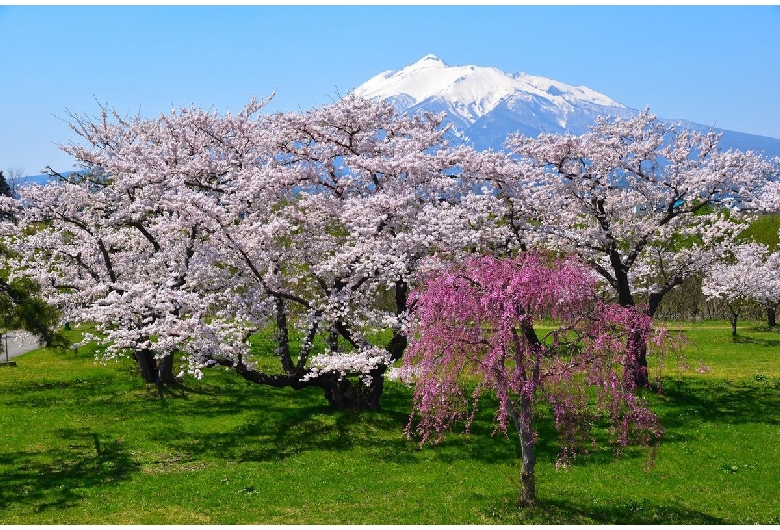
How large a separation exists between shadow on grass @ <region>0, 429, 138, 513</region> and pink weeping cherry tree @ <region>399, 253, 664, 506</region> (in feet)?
28.3

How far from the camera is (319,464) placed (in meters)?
18.8

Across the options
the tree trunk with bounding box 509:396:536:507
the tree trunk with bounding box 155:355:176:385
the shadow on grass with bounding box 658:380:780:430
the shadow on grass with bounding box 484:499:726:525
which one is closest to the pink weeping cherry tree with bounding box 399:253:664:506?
the tree trunk with bounding box 509:396:536:507

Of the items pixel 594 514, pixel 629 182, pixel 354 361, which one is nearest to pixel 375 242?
pixel 354 361

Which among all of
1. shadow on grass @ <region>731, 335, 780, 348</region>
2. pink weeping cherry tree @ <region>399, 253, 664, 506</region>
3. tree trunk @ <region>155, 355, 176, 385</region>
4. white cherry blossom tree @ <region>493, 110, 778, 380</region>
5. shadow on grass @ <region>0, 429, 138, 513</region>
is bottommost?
shadow on grass @ <region>0, 429, 138, 513</region>

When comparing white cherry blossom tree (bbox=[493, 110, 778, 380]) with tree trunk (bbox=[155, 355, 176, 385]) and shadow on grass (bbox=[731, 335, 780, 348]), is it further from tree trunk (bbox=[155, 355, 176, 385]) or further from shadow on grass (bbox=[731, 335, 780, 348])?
shadow on grass (bbox=[731, 335, 780, 348])

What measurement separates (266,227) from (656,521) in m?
13.9

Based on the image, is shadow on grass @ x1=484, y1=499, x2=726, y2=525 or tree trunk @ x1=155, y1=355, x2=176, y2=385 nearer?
shadow on grass @ x1=484, y1=499, x2=726, y2=525

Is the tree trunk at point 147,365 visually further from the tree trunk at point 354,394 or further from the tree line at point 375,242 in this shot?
the tree trunk at point 354,394

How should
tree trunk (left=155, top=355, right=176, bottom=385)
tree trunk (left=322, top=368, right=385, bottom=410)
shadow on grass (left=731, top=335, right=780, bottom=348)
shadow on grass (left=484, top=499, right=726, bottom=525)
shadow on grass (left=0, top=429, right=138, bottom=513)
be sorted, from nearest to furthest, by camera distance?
1. shadow on grass (left=484, top=499, right=726, bottom=525)
2. shadow on grass (left=0, top=429, right=138, bottom=513)
3. tree trunk (left=322, top=368, right=385, bottom=410)
4. tree trunk (left=155, top=355, right=176, bottom=385)
5. shadow on grass (left=731, top=335, right=780, bottom=348)

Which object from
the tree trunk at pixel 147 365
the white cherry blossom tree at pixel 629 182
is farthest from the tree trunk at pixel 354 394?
the white cherry blossom tree at pixel 629 182

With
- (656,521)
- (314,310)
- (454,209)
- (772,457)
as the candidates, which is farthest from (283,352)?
(772,457)

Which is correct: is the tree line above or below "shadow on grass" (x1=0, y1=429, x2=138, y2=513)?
above

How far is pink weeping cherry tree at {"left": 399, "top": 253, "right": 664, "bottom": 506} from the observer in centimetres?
1377

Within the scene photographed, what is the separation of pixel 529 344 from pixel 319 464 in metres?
7.66
